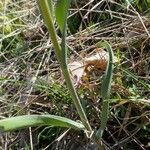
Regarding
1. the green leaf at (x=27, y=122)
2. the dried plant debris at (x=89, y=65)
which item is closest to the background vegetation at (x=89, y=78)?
the dried plant debris at (x=89, y=65)

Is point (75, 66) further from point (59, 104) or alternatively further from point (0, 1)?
point (0, 1)

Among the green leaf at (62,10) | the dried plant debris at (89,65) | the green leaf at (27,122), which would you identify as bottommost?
the dried plant debris at (89,65)

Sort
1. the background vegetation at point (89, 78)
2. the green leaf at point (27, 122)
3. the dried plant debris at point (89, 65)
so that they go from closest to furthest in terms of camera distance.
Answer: the green leaf at point (27, 122) → the background vegetation at point (89, 78) → the dried plant debris at point (89, 65)

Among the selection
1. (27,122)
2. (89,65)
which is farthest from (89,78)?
(27,122)

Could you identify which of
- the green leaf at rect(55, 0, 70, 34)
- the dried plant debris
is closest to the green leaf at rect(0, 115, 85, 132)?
the green leaf at rect(55, 0, 70, 34)

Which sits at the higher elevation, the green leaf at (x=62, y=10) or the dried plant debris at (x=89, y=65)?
the green leaf at (x=62, y=10)

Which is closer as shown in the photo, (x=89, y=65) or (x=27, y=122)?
(x=27, y=122)

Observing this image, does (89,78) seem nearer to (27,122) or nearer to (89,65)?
(89,65)

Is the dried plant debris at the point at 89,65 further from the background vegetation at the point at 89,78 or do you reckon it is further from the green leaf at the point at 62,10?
the green leaf at the point at 62,10

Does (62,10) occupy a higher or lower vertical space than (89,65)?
higher
